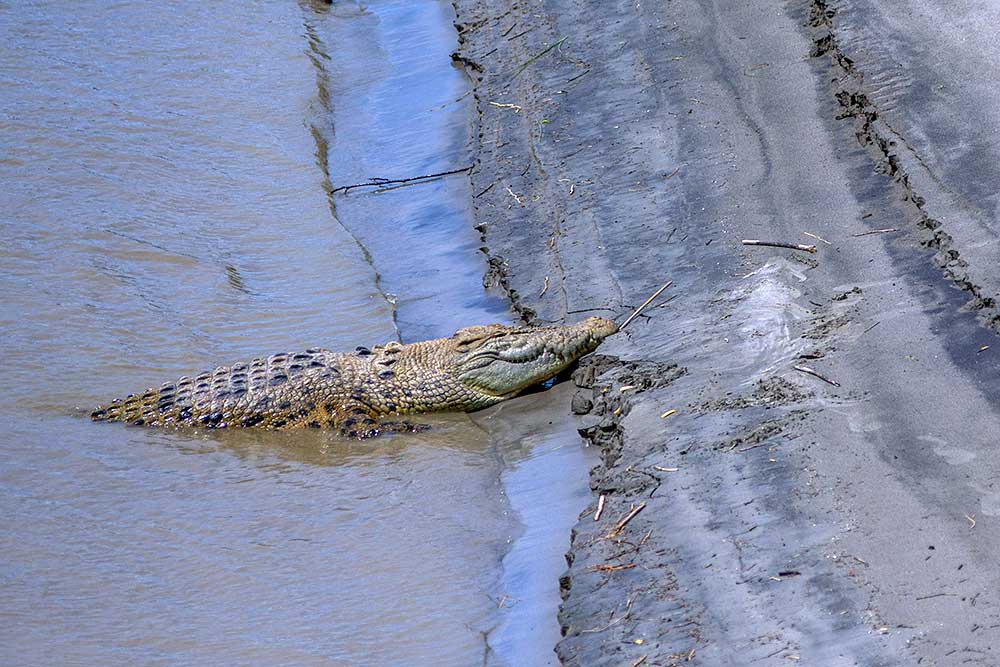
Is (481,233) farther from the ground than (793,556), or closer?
closer

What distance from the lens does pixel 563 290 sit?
26.1ft

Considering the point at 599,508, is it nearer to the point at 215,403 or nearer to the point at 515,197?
the point at 215,403

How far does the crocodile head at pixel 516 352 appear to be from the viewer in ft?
23.5

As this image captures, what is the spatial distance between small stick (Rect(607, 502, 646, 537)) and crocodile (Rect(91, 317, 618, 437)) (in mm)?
2076

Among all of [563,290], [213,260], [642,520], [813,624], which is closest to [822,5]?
[563,290]

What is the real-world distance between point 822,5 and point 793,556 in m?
5.96

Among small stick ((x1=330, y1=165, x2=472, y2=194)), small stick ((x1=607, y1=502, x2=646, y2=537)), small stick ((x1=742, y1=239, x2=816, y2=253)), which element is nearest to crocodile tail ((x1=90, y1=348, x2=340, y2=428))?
small stick ((x1=742, y1=239, x2=816, y2=253))

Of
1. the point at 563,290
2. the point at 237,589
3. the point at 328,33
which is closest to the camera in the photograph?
the point at 237,589

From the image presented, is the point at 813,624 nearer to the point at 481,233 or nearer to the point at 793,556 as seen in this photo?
the point at 793,556

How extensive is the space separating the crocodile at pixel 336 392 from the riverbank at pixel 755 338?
63 cm

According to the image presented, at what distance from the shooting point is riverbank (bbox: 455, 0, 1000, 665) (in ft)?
15.3

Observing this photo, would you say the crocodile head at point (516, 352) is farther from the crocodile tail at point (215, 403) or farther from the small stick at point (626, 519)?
the small stick at point (626, 519)

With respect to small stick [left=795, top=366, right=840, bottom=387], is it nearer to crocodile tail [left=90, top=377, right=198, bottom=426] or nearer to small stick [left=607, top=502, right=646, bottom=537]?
small stick [left=607, top=502, right=646, bottom=537]

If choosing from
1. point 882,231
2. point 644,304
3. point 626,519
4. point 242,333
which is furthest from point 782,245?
point 242,333
